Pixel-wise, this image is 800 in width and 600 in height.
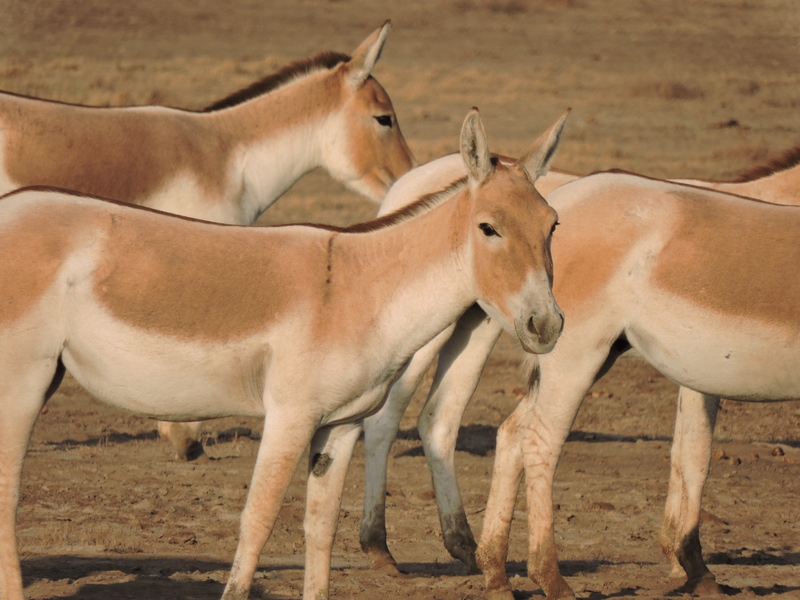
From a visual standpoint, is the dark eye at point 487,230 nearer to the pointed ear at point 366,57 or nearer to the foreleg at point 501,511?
the foreleg at point 501,511

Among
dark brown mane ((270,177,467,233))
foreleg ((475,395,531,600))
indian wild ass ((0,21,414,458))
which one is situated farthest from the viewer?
indian wild ass ((0,21,414,458))

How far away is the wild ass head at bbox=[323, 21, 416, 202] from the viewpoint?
9242 millimetres

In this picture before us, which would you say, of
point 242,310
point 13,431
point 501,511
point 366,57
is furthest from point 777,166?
point 13,431

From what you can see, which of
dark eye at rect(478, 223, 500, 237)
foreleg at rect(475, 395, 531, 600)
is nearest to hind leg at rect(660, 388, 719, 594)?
foreleg at rect(475, 395, 531, 600)

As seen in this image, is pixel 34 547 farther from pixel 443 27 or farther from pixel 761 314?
pixel 443 27

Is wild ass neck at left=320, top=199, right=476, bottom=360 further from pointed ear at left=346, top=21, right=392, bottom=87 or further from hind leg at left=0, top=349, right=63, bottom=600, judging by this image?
pointed ear at left=346, top=21, right=392, bottom=87

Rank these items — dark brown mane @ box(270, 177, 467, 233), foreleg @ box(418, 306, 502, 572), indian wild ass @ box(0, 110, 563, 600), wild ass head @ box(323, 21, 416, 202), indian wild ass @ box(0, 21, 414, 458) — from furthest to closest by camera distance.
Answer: wild ass head @ box(323, 21, 416, 202)
indian wild ass @ box(0, 21, 414, 458)
foreleg @ box(418, 306, 502, 572)
dark brown mane @ box(270, 177, 467, 233)
indian wild ass @ box(0, 110, 563, 600)

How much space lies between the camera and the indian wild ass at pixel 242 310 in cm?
491

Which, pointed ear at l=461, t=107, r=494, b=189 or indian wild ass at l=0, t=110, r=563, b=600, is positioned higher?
pointed ear at l=461, t=107, r=494, b=189

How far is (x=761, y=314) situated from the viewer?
6.09 m

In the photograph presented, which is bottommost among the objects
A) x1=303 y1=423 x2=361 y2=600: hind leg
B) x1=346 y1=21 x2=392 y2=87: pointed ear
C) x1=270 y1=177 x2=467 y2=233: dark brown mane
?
x1=303 y1=423 x2=361 y2=600: hind leg

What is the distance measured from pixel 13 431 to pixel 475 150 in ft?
7.86

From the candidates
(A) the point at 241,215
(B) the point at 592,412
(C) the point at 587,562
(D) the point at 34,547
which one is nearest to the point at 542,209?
(C) the point at 587,562

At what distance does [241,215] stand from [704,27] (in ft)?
106
